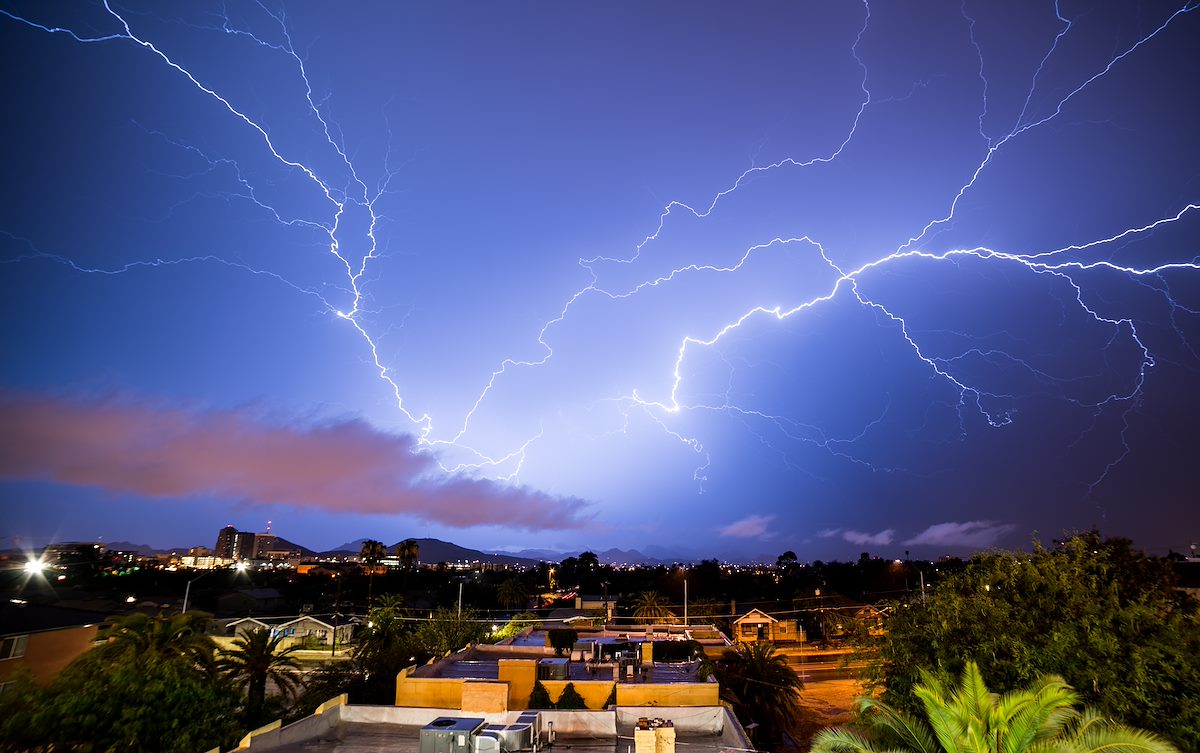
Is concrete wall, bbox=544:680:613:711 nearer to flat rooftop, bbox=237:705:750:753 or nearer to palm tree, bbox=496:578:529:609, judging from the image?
flat rooftop, bbox=237:705:750:753

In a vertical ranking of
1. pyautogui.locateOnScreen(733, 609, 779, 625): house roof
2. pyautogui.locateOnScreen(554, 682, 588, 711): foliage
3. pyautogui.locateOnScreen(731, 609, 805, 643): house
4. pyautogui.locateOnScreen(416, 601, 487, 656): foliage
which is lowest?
pyautogui.locateOnScreen(731, 609, 805, 643): house

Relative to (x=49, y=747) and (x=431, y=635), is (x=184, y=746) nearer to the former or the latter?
(x=49, y=747)

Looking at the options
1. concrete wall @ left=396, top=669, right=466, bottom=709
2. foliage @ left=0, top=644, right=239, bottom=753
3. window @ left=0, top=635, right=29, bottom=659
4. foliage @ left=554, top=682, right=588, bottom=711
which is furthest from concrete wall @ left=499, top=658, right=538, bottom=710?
window @ left=0, top=635, right=29, bottom=659

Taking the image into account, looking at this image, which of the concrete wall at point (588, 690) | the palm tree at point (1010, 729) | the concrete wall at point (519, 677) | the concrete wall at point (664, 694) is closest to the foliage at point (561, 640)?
the concrete wall at point (519, 677)

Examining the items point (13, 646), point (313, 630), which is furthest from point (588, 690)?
point (313, 630)

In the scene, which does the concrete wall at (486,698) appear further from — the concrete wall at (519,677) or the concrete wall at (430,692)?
the concrete wall at (519,677)

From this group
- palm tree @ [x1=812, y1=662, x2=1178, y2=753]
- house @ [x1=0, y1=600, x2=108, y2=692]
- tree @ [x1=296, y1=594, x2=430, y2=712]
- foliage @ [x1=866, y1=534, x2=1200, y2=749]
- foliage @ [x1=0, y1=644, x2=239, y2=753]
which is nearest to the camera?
palm tree @ [x1=812, y1=662, x2=1178, y2=753]

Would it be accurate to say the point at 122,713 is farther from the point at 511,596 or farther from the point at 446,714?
the point at 511,596
